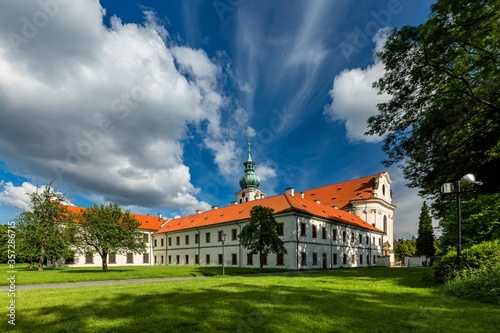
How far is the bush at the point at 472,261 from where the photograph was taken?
11472mm

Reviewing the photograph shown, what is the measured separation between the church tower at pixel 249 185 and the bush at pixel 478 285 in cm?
5933

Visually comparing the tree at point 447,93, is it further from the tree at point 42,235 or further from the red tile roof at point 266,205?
the tree at point 42,235

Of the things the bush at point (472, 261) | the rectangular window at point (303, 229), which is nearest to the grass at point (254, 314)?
the bush at point (472, 261)

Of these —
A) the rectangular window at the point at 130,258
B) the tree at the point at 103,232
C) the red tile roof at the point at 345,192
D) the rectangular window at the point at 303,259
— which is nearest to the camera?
the tree at the point at 103,232

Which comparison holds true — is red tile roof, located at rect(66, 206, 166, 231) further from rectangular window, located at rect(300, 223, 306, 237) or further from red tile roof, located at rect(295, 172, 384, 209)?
rectangular window, located at rect(300, 223, 306, 237)

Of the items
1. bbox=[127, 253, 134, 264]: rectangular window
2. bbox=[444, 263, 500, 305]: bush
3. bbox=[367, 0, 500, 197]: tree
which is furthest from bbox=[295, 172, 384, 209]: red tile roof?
bbox=[444, 263, 500, 305]: bush

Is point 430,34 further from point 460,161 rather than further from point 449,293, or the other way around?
point 449,293

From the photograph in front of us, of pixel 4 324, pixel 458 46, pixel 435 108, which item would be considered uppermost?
pixel 458 46

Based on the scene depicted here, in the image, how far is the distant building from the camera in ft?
112

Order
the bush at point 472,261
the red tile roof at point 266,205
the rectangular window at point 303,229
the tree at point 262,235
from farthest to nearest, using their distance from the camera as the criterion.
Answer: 1. the red tile roof at point 266,205
2. the rectangular window at point 303,229
3. the tree at point 262,235
4. the bush at point 472,261

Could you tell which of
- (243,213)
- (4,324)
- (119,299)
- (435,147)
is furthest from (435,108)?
(243,213)

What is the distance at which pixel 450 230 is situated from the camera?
2867cm

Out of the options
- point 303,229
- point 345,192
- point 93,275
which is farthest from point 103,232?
point 345,192

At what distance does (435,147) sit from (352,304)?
11.0 meters
